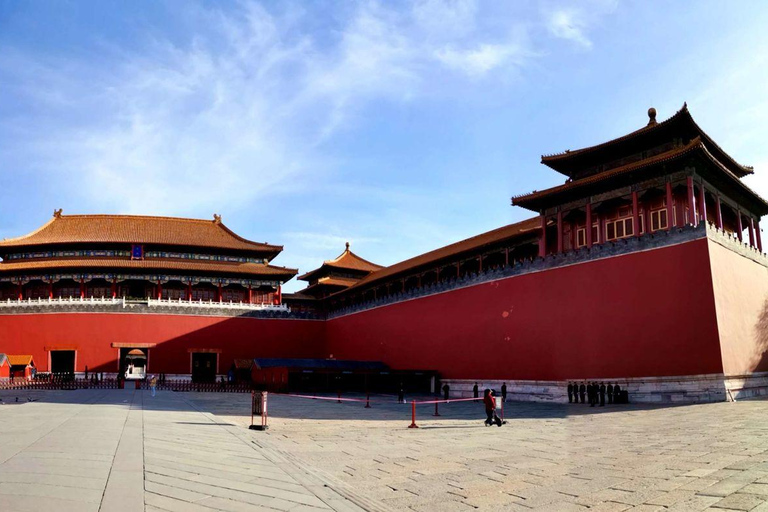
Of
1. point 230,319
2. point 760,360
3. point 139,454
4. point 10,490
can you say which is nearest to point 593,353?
point 760,360

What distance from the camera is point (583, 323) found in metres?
22.1

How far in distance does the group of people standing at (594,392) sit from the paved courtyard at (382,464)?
464cm

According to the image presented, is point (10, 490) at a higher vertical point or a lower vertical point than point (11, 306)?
lower

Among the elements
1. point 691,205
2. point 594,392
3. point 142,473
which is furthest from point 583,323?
point 142,473

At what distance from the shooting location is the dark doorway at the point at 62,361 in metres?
37.8

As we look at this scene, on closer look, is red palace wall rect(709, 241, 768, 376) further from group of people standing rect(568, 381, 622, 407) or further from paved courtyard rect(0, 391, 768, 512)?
paved courtyard rect(0, 391, 768, 512)

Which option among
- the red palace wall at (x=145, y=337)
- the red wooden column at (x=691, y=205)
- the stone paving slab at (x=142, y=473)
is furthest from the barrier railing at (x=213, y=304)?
the red wooden column at (x=691, y=205)

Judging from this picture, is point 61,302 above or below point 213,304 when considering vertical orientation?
above

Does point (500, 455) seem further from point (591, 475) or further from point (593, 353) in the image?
point (593, 353)

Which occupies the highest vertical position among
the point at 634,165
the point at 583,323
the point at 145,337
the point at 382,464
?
the point at 634,165

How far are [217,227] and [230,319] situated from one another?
8.87m

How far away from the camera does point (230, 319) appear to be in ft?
133

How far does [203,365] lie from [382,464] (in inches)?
1306

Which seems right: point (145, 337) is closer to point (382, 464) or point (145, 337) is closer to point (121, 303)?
point (121, 303)
